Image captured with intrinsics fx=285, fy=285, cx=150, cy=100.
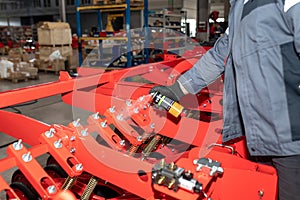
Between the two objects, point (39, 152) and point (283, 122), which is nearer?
point (283, 122)

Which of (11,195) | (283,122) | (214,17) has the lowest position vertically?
(11,195)

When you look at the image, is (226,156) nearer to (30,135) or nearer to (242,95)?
(242,95)

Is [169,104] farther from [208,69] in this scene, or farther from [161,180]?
[161,180]

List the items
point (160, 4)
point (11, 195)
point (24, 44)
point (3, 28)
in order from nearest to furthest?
point (11, 195) → point (24, 44) → point (3, 28) → point (160, 4)

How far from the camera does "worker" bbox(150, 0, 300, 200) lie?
1046 millimetres

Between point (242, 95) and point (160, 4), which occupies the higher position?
point (160, 4)

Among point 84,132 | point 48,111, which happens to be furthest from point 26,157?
point 48,111

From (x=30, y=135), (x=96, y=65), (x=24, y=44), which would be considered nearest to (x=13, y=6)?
(x=24, y=44)

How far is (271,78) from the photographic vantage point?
3.58 feet

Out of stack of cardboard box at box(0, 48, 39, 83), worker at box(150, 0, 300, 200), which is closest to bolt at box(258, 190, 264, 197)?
worker at box(150, 0, 300, 200)

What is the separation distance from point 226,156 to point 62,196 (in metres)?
0.83

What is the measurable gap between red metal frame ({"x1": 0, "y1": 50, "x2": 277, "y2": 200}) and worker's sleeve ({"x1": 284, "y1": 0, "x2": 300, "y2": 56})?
0.59m

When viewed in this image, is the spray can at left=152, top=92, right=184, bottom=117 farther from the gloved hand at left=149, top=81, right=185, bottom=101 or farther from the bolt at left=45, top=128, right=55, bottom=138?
the bolt at left=45, top=128, right=55, bottom=138

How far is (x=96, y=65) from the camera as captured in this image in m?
7.95
